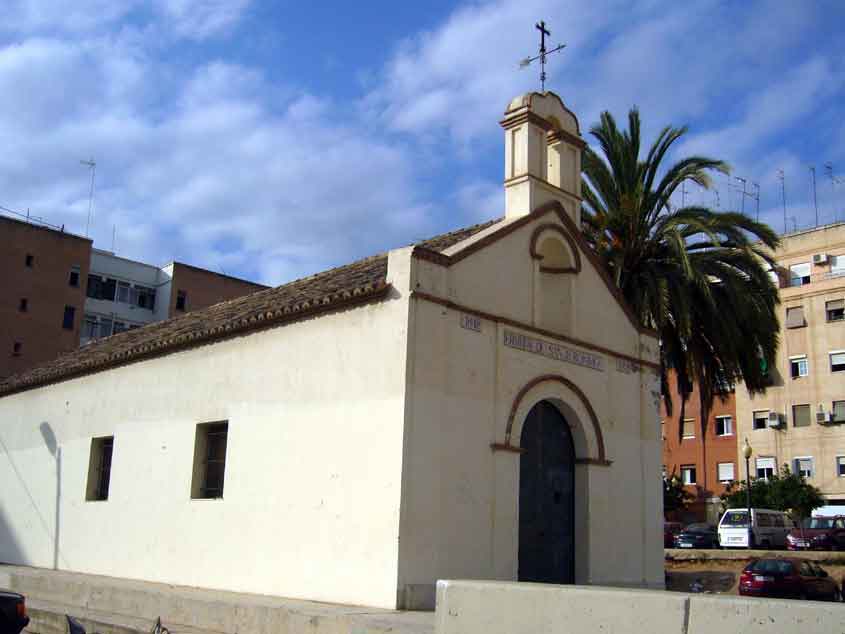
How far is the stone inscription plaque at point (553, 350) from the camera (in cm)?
1327

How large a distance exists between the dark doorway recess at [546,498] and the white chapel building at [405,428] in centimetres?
3

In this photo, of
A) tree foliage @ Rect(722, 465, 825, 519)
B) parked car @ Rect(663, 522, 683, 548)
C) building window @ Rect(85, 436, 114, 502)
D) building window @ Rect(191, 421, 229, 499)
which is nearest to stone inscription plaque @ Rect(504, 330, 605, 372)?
building window @ Rect(191, 421, 229, 499)

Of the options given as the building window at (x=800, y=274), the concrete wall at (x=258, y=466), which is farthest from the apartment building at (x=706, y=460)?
the concrete wall at (x=258, y=466)

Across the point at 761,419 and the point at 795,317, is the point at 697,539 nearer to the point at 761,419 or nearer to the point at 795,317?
the point at 761,419

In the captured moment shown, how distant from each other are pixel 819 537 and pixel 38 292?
35038mm

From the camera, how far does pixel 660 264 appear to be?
62.5 ft

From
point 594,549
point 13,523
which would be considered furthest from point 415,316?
point 13,523

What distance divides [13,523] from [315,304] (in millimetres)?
11569

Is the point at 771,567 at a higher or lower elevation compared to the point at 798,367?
lower

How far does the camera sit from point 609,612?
625cm

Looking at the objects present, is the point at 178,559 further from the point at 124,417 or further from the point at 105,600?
the point at 124,417

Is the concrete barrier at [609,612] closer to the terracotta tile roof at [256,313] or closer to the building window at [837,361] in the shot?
Answer: the terracotta tile roof at [256,313]

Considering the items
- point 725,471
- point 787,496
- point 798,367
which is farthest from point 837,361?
point 787,496

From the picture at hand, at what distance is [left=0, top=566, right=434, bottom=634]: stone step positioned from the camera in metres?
10.1
